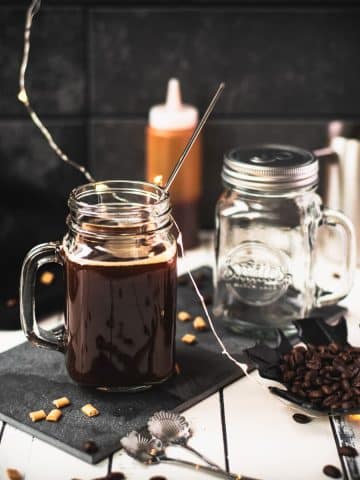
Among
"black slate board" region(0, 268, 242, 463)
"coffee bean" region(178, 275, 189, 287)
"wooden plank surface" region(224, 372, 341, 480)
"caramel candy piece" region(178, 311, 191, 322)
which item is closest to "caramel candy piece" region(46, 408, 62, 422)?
"black slate board" region(0, 268, 242, 463)

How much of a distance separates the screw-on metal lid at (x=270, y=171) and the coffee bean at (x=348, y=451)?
A: 33 centimetres

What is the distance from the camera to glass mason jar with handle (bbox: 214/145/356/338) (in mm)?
1118

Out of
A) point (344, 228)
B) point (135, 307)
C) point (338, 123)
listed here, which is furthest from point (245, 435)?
point (338, 123)

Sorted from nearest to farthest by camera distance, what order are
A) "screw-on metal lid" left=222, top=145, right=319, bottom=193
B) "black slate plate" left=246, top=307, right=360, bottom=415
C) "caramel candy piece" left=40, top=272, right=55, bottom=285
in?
"black slate plate" left=246, top=307, right=360, bottom=415 → "screw-on metal lid" left=222, top=145, right=319, bottom=193 → "caramel candy piece" left=40, top=272, right=55, bottom=285

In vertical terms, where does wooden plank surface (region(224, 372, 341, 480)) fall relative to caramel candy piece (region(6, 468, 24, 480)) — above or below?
above

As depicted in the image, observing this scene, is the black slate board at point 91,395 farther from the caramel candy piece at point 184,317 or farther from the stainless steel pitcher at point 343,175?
the stainless steel pitcher at point 343,175

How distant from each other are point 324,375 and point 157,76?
71 cm

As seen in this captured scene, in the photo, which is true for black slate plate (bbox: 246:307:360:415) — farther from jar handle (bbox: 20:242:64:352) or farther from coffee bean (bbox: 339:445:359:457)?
jar handle (bbox: 20:242:64:352)

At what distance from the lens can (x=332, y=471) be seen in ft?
2.79

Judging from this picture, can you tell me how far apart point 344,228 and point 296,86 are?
0.45m

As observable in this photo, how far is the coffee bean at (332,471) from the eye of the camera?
848mm

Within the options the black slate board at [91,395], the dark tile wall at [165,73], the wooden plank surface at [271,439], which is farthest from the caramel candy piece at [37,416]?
the dark tile wall at [165,73]

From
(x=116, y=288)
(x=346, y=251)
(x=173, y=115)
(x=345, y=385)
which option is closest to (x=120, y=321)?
(x=116, y=288)

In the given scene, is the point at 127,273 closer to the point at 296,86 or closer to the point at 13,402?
the point at 13,402
